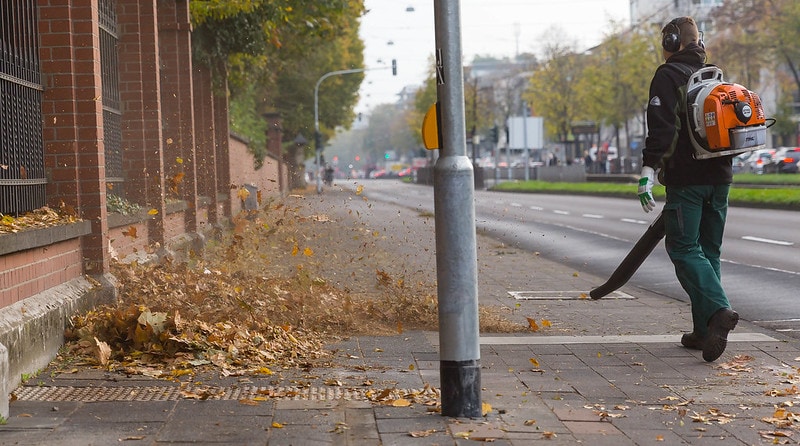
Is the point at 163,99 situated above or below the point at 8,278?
above

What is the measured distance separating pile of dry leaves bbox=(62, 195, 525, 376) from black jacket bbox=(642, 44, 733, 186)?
1962mm

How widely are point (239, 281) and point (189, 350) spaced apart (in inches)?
116

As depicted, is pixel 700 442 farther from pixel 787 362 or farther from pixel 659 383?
pixel 787 362

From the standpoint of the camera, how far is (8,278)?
625 centimetres

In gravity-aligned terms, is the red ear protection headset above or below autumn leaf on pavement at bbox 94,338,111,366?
above

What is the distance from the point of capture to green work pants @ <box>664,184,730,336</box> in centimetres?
715

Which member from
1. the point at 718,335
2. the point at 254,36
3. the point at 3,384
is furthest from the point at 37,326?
the point at 254,36

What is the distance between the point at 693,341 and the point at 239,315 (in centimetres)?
295

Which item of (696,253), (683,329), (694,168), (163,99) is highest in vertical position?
(163,99)

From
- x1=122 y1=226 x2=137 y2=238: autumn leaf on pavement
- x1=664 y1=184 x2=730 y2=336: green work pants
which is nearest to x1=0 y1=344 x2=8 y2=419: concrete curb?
x1=664 y1=184 x2=730 y2=336: green work pants

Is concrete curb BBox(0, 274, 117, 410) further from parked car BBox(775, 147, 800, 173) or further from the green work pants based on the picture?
parked car BBox(775, 147, 800, 173)

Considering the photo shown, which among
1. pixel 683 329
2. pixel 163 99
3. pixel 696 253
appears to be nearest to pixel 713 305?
pixel 696 253

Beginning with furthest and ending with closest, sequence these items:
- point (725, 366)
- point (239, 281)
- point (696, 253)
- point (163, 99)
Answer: point (163, 99), point (239, 281), point (696, 253), point (725, 366)

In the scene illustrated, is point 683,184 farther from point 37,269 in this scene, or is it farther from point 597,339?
point 37,269
